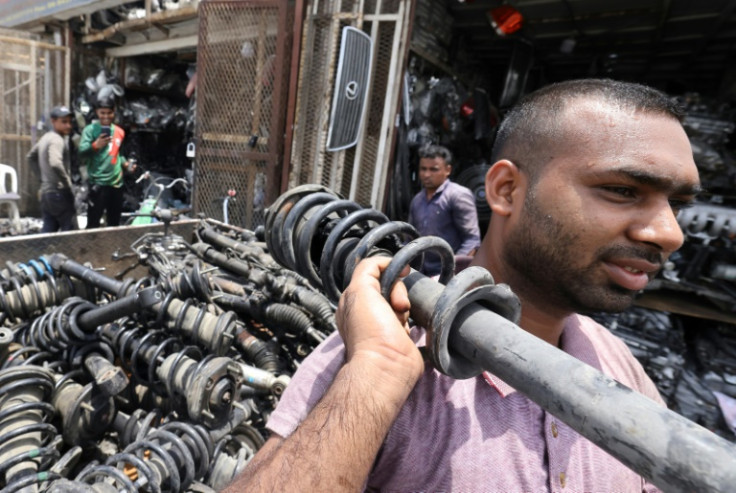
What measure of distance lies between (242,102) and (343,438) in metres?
5.64

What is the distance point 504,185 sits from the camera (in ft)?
4.11

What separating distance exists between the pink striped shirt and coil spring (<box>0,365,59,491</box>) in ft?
3.98

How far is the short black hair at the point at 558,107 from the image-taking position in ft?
3.67

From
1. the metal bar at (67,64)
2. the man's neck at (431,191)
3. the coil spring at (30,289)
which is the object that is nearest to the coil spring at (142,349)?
the coil spring at (30,289)

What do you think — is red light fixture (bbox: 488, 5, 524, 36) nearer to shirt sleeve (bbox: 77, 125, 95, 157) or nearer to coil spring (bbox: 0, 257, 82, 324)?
coil spring (bbox: 0, 257, 82, 324)

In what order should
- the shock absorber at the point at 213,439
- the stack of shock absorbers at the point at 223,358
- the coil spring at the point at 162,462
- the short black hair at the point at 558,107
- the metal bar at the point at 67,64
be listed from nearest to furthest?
the stack of shock absorbers at the point at 223,358
the short black hair at the point at 558,107
the coil spring at the point at 162,462
the shock absorber at the point at 213,439
the metal bar at the point at 67,64

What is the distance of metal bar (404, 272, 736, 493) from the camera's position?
52cm

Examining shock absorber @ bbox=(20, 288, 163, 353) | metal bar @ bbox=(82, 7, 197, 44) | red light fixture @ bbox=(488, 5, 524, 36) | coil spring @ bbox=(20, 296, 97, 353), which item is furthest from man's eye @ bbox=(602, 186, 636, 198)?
metal bar @ bbox=(82, 7, 197, 44)

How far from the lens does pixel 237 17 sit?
5.44m

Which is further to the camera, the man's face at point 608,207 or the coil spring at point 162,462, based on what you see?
the coil spring at point 162,462

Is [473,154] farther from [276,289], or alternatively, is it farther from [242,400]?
[242,400]

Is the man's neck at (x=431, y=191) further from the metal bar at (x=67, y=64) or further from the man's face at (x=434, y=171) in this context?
the metal bar at (x=67, y=64)

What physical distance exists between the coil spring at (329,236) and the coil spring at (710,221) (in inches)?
160

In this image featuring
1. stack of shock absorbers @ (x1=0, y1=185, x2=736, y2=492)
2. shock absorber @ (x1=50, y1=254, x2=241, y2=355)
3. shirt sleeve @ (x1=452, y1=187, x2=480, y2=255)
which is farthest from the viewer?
shirt sleeve @ (x1=452, y1=187, x2=480, y2=255)
